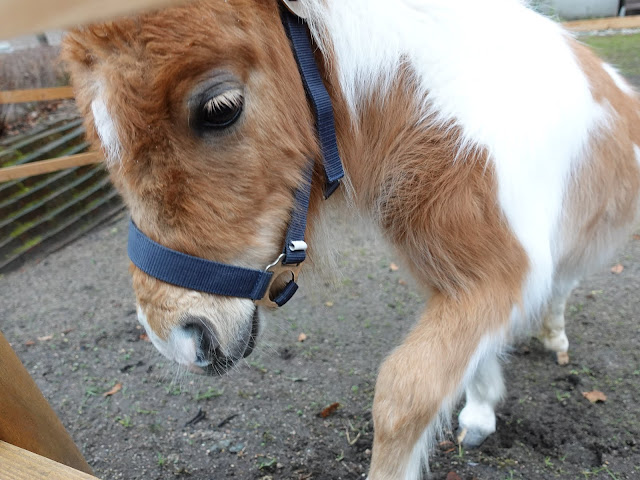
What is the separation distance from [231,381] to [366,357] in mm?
751

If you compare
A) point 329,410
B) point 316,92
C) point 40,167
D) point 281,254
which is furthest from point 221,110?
point 40,167

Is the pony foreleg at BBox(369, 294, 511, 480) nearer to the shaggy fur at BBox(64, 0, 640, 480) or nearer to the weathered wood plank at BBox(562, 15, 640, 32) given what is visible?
the shaggy fur at BBox(64, 0, 640, 480)

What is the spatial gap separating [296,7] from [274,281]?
73cm

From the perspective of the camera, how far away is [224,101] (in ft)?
3.81

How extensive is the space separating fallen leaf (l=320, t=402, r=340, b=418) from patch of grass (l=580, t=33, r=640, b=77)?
5.99 metres

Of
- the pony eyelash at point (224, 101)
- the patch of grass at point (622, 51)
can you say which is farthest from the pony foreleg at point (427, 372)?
the patch of grass at point (622, 51)

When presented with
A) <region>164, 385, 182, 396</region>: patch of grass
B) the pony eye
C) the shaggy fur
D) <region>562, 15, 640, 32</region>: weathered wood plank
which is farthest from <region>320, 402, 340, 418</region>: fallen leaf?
<region>562, 15, 640, 32</region>: weathered wood plank

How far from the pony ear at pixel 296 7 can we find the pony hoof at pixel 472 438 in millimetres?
1734

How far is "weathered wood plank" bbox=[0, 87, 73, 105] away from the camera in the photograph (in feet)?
13.0

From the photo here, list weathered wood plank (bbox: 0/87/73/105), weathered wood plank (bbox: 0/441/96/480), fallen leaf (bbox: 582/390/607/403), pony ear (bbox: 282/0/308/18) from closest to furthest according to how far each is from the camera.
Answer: weathered wood plank (bbox: 0/441/96/480), pony ear (bbox: 282/0/308/18), fallen leaf (bbox: 582/390/607/403), weathered wood plank (bbox: 0/87/73/105)

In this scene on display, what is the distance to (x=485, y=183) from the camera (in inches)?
54.9

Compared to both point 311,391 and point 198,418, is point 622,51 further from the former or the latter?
point 198,418

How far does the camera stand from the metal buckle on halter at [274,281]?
1.38 m

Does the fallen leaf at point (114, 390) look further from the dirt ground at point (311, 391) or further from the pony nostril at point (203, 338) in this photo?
the pony nostril at point (203, 338)
